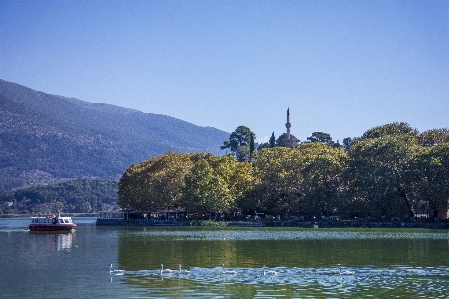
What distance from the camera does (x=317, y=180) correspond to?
10481 centimetres

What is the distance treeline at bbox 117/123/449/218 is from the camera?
9494 centimetres

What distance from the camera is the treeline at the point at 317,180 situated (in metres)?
94.9

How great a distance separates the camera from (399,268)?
132 ft

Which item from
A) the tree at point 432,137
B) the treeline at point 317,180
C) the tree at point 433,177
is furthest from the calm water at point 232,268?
the tree at point 432,137

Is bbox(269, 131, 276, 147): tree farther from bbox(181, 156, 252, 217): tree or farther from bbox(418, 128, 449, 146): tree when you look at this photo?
bbox(418, 128, 449, 146): tree

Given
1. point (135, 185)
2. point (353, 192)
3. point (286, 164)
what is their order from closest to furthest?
point (353, 192), point (286, 164), point (135, 185)

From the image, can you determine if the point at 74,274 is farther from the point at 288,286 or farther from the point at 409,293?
the point at 409,293

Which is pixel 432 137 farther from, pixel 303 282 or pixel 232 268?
pixel 303 282

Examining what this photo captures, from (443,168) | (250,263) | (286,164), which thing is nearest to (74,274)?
(250,263)

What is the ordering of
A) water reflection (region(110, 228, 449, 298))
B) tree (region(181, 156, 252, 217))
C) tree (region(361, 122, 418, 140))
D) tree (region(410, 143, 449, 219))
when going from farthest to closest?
tree (region(361, 122, 418, 140))
tree (region(181, 156, 252, 217))
tree (region(410, 143, 449, 219))
water reflection (region(110, 228, 449, 298))

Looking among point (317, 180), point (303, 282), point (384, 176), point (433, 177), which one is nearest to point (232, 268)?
point (303, 282)

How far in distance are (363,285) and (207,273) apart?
908 cm

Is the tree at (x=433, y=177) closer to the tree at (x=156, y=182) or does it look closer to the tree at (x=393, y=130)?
the tree at (x=393, y=130)

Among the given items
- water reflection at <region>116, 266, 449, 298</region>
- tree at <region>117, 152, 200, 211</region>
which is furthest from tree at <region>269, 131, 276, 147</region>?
water reflection at <region>116, 266, 449, 298</region>
